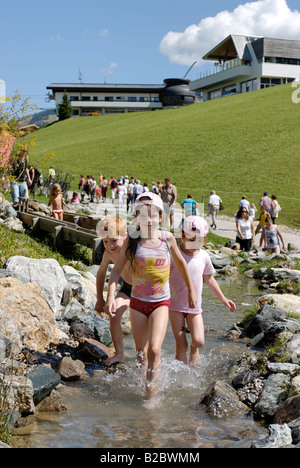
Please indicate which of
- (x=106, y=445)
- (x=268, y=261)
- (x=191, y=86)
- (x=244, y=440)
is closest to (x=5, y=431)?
(x=106, y=445)

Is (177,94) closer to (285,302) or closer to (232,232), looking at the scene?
(232,232)

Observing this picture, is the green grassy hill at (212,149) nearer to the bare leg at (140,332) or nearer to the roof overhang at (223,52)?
the bare leg at (140,332)

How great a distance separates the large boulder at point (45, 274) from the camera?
8055mm

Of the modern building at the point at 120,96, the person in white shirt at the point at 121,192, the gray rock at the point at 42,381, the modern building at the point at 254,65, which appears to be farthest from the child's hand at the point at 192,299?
the modern building at the point at 120,96

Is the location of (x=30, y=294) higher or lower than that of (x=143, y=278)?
lower

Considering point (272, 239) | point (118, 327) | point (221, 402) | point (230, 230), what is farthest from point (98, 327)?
point (230, 230)

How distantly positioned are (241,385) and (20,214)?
428 inches

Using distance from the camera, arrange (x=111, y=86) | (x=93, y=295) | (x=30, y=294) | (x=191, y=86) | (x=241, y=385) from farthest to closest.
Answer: (x=111, y=86) < (x=191, y=86) < (x=93, y=295) < (x=30, y=294) < (x=241, y=385)

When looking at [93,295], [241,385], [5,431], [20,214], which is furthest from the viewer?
[20,214]

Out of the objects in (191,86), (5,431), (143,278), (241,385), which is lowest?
(241,385)

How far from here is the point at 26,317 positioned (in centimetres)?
668

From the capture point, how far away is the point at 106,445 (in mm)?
4430

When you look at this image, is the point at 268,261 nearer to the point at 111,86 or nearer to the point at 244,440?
the point at 244,440

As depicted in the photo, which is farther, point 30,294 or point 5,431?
point 30,294
